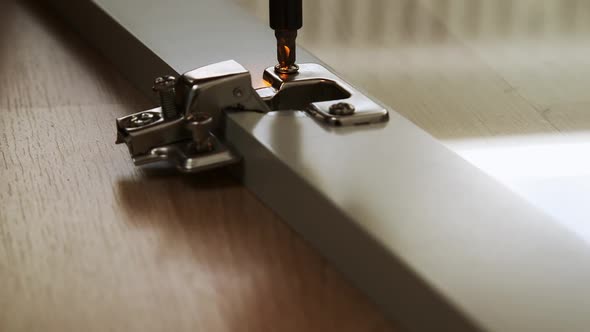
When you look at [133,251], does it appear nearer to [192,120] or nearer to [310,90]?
[192,120]

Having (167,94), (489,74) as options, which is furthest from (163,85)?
(489,74)

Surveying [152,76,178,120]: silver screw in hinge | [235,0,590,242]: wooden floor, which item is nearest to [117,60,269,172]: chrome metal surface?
[152,76,178,120]: silver screw in hinge

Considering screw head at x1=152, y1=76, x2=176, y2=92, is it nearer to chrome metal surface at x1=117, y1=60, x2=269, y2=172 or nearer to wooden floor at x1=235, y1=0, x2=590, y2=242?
chrome metal surface at x1=117, y1=60, x2=269, y2=172

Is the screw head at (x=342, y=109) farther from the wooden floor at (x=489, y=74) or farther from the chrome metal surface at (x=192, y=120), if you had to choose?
the wooden floor at (x=489, y=74)

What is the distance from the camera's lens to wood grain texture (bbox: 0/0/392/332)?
20.3 inches

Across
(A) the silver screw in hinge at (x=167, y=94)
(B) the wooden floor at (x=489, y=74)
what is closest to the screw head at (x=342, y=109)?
(A) the silver screw in hinge at (x=167, y=94)

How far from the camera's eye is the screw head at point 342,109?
0.69m

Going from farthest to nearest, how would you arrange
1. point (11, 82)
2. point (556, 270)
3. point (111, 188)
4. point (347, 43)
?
point (347, 43)
point (11, 82)
point (111, 188)
point (556, 270)

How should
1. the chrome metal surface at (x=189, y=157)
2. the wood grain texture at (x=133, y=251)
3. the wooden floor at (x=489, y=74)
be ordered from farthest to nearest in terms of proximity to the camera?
1. the wooden floor at (x=489, y=74)
2. the chrome metal surface at (x=189, y=157)
3. the wood grain texture at (x=133, y=251)

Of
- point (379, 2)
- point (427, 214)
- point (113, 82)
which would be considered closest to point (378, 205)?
point (427, 214)

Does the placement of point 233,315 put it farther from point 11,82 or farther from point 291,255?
point 11,82

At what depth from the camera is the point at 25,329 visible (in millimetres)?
506

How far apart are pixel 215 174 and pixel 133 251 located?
5.1 inches

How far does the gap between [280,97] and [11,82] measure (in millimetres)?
303
